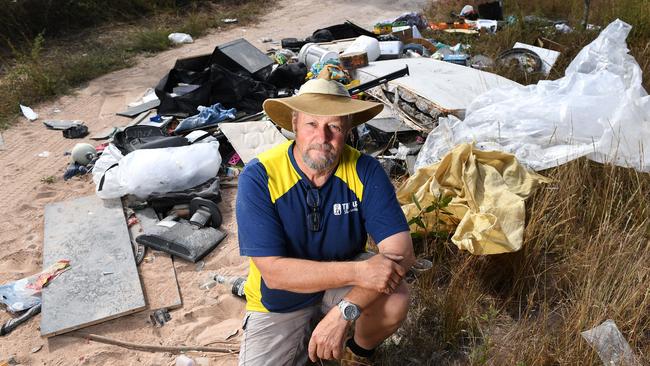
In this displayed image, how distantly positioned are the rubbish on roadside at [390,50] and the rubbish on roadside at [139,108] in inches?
121

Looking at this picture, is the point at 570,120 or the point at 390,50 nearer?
the point at 570,120

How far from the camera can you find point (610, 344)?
92.2 inches

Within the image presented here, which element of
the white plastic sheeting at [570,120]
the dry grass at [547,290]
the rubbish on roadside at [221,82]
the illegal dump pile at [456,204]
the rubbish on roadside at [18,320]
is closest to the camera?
the dry grass at [547,290]

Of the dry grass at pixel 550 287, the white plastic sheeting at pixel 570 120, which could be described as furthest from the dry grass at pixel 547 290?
the white plastic sheeting at pixel 570 120

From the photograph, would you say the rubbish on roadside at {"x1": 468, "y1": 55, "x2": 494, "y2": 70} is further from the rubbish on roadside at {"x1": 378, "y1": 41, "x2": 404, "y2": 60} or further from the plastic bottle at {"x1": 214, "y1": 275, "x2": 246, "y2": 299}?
the plastic bottle at {"x1": 214, "y1": 275, "x2": 246, "y2": 299}

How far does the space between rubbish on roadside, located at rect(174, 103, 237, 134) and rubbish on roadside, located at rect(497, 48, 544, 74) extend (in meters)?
3.55

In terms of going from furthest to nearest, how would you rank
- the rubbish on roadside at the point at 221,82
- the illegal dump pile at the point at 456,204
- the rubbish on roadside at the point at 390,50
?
1. the rubbish on roadside at the point at 390,50
2. the rubbish on roadside at the point at 221,82
3. the illegal dump pile at the point at 456,204

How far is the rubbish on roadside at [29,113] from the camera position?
19.9ft

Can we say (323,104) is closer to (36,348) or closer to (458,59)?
(36,348)

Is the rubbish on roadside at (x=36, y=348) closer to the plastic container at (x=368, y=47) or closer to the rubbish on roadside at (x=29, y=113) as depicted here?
the rubbish on roadside at (x=29, y=113)

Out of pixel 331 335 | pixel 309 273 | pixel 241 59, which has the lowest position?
pixel 241 59

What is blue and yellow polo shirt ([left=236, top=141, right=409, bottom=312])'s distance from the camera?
2240mm

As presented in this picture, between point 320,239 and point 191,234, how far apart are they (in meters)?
1.82

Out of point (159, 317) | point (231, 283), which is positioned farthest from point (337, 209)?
point (159, 317)
